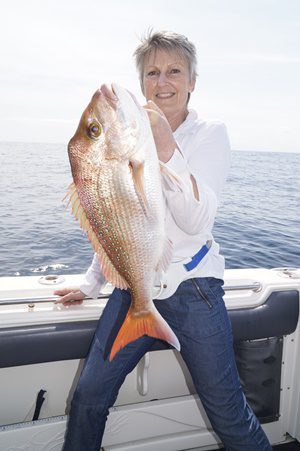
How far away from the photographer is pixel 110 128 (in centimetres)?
Answer: 152

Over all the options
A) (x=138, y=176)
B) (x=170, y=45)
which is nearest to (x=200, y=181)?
(x=138, y=176)

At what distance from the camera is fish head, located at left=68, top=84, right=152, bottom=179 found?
1.49m

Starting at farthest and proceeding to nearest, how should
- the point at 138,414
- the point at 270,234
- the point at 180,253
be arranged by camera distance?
the point at 270,234 → the point at 138,414 → the point at 180,253

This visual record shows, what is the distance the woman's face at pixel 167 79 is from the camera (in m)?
2.17

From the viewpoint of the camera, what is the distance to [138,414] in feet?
9.41

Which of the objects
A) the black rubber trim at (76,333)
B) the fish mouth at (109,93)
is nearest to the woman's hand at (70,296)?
the black rubber trim at (76,333)

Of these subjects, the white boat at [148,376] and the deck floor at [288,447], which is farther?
the deck floor at [288,447]

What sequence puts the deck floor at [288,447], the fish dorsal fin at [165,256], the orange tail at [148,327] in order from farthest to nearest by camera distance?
the deck floor at [288,447], the orange tail at [148,327], the fish dorsal fin at [165,256]

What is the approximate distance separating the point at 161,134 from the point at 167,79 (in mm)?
693

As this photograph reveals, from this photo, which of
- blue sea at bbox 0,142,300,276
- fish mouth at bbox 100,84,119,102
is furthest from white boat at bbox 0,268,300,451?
blue sea at bbox 0,142,300,276

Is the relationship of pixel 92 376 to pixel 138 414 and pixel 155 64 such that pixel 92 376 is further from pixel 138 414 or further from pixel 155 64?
pixel 155 64

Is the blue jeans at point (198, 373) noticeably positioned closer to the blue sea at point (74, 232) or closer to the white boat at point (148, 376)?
the white boat at point (148, 376)

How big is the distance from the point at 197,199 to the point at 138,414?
1.95m

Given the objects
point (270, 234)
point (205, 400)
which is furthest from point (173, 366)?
point (270, 234)
